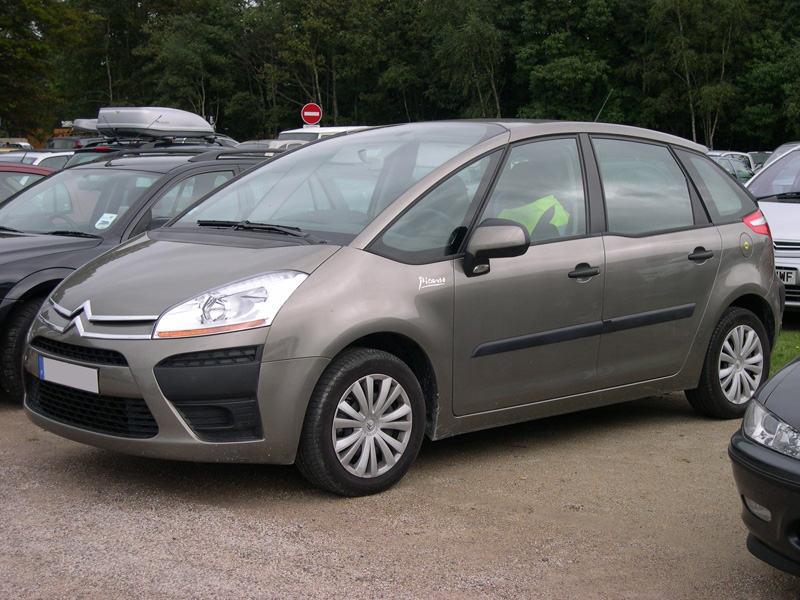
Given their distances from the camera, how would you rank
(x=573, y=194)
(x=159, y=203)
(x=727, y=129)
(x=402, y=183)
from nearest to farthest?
(x=402, y=183)
(x=573, y=194)
(x=159, y=203)
(x=727, y=129)

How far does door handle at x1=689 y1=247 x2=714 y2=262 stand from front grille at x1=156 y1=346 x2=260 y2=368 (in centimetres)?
275

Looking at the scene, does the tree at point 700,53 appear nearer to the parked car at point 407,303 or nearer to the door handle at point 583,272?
the parked car at point 407,303

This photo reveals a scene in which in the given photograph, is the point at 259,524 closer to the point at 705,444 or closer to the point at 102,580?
the point at 102,580

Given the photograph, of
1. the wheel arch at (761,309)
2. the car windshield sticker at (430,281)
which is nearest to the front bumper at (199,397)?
the car windshield sticker at (430,281)

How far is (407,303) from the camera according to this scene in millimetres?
4305

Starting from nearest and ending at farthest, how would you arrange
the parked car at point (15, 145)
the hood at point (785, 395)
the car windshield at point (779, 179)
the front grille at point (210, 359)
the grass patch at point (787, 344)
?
the hood at point (785, 395)
the front grille at point (210, 359)
the grass patch at point (787, 344)
the car windshield at point (779, 179)
the parked car at point (15, 145)

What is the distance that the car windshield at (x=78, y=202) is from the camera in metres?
6.63

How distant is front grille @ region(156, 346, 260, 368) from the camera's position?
3.89 metres

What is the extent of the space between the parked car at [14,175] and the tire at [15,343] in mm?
4016

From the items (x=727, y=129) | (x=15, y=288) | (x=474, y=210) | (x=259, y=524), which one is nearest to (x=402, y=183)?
(x=474, y=210)

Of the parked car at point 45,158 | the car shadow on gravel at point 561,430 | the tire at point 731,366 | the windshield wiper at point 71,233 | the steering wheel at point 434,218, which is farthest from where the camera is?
the parked car at point 45,158

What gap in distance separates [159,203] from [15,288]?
48.4 inches

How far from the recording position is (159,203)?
22.0 ft

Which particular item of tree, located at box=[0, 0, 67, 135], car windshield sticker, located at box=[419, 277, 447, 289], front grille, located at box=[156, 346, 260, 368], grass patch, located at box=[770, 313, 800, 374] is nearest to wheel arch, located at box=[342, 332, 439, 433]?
car windshield sticker, located at box=[419, 277, 447, 289]
